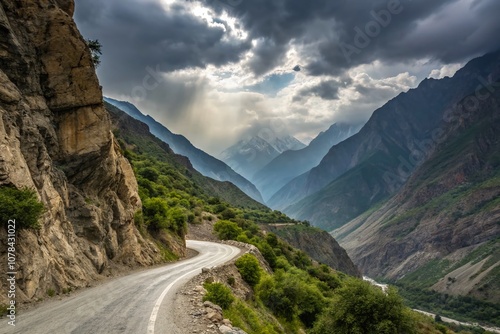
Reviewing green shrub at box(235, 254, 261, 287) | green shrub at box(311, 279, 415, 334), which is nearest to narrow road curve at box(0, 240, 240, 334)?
green shrub at box(235, 254, 261, 287)

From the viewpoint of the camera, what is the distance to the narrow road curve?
10148 millimetres

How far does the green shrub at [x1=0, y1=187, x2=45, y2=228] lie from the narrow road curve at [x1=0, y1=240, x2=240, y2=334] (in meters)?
3.37

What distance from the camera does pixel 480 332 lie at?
122250 mm

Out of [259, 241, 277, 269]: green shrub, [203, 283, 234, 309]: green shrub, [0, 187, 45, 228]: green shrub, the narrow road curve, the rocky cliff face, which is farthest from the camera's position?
[259, 241, 277, 269]: green shrub

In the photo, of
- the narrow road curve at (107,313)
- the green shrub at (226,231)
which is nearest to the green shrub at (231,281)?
the narrow road curve at (107,313)

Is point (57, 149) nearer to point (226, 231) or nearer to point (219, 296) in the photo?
point (219, 296)

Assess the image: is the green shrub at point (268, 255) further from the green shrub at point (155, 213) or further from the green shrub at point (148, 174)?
the green shrub at point (148, 174)

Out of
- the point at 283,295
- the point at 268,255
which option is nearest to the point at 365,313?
the point at 283,295

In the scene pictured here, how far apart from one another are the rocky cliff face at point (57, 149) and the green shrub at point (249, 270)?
783 centimetres

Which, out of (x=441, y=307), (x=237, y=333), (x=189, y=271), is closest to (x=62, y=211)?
(x=189, y=271)

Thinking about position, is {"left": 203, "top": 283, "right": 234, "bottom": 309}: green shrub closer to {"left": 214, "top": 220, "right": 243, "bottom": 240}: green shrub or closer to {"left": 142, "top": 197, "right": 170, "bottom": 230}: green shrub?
{"left": 142, "top": 197, "right": 170, "bottom": 230}: green shrub

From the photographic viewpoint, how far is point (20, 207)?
13344 millimetres

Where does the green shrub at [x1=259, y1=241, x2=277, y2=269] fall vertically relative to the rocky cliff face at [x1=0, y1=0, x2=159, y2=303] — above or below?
below

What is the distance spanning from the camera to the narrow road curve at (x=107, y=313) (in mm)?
10148
